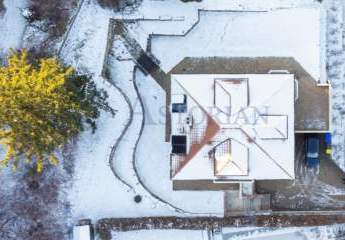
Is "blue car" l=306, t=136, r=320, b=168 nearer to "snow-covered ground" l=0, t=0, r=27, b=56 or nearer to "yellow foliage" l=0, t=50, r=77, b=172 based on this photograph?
"yellow foliage" l=0, t=50, r=77, b=172

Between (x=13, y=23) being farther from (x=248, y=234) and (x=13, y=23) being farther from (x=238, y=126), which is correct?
(x=248, y=234)

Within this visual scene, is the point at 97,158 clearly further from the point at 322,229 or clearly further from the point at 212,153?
the point at 322,229

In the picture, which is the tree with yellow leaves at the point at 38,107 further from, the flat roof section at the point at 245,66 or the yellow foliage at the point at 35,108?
the flat roof section at the point at 245,66

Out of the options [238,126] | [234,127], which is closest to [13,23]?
[234,127]

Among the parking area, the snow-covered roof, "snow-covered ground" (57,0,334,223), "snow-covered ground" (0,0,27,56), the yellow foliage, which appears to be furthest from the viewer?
the parking area

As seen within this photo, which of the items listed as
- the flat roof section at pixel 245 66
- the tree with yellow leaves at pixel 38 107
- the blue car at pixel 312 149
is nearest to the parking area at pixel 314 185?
the blue car at pixel 312 149

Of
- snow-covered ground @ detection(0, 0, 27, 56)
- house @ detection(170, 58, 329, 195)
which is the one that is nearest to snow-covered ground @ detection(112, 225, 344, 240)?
house @ detection(170, 58, 329, 195)
